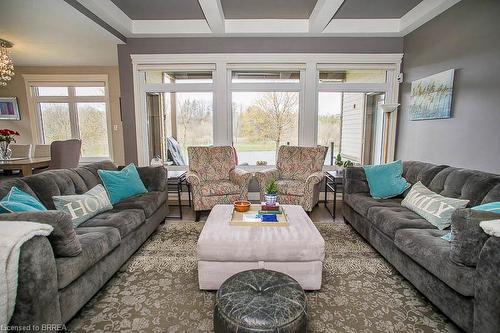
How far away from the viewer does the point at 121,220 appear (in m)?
2.23

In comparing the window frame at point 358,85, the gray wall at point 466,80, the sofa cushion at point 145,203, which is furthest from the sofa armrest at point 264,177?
the gray wall at point 466,80

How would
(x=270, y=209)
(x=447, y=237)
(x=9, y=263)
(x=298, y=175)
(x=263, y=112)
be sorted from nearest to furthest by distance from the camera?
(x=9, y=263)
(x=447, y=237)
(x=270, y=209)
(x=298, y=175)
(x=263, y=112)

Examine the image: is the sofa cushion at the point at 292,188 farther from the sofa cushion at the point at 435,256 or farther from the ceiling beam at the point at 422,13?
the ceiling beam at the point at 422,13

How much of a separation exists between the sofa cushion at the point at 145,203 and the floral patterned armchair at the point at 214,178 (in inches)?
20.1

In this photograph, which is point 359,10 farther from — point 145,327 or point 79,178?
point 145,327

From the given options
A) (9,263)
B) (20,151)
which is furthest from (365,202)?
(20,151)

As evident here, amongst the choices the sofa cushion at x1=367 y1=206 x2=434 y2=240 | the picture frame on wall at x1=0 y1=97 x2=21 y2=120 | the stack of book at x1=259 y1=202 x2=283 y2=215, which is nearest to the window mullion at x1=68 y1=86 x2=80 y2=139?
the picture frame on wall at x1=0 y1=97 x2=21 y2=120

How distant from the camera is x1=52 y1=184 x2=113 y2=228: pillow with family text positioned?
206 cm

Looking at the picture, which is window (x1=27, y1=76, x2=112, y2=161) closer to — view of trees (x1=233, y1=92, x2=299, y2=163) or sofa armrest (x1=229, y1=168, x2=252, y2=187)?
view of trees (x1=233, y1=92, x2=299, y2=163)

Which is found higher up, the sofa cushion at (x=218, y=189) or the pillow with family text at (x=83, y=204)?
the pillow with family text at (x=83, y=204)

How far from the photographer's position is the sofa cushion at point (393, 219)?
2.14 meters

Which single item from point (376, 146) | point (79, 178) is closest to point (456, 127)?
point (376, 146)

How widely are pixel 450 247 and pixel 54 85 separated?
7789 mm

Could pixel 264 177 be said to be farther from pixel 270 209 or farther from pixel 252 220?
pixel 252 220
